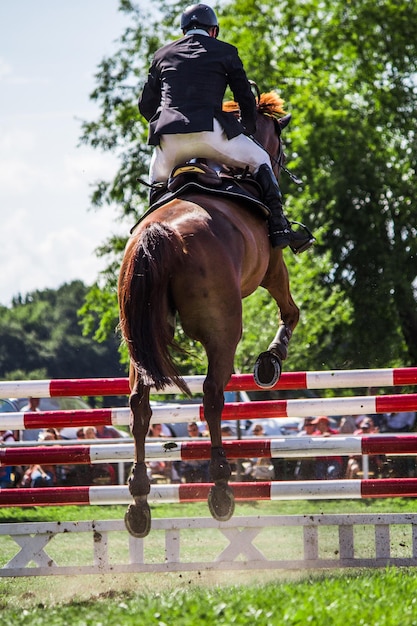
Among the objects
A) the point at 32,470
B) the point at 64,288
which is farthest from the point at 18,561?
the point at 64,288

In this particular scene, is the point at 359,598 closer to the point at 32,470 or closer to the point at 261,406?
the point at 261,406

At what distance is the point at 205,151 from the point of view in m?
6.69

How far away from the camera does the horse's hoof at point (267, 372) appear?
22.3 ft

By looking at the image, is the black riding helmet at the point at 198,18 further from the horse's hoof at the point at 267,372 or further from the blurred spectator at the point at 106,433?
the blurred spectator at the point at 106,433

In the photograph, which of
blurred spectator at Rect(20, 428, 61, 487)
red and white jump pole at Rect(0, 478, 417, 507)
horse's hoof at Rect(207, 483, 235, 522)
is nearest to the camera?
horse's hoof at Rect(207, 483, 235, 522)

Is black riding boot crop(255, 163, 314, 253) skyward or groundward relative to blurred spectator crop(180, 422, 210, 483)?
skyward

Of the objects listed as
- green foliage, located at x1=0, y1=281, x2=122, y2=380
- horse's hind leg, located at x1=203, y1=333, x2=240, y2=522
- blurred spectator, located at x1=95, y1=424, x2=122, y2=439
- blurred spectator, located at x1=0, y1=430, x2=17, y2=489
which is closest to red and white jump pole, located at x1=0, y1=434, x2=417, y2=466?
horse's hind leg, located at x1=203, y1=333, x2=240, y2=522

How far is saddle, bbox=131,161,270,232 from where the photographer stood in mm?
6414

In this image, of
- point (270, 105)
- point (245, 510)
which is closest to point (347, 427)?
point (245, 510)

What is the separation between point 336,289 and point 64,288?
3556 inches

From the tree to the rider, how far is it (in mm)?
19101

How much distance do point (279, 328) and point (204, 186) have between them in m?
1.52

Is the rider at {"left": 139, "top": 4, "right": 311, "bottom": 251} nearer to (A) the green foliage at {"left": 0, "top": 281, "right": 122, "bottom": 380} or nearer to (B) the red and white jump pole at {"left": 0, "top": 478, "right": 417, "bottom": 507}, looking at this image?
(B) the red and white jump pole at {"left": 0, "top": 478, "right": 417, "bottom": 507}

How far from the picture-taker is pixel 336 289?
2783cm
